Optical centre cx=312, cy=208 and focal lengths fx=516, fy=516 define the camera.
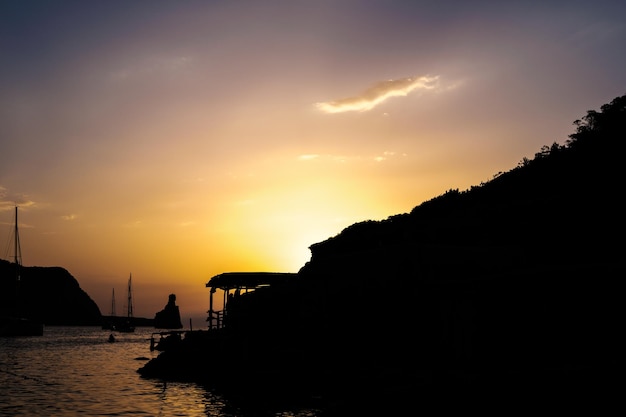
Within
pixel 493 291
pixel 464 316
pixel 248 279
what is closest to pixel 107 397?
pixel 248 279

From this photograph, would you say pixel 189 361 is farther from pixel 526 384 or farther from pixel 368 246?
Answer: pixel 526 384

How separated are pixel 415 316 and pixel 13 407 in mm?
20418

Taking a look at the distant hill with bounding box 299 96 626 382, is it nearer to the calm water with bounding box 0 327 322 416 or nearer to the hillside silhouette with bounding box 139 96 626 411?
the hillside silhouette with bounding box 139 96 626 411

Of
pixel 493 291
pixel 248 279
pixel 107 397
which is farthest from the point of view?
pixel 248 279

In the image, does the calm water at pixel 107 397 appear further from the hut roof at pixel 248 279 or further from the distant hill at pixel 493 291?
the hut roof at pixel 248 279

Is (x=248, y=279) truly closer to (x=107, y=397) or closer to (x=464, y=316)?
(x=107, y=397)

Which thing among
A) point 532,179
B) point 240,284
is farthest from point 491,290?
point 532,179

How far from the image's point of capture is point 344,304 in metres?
26.7

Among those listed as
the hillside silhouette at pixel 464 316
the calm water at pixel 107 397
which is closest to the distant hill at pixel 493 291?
the hillside silhouette at pixel 464 316

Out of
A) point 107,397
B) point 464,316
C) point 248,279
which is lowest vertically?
point 107,397

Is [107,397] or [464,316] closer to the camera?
[464,316]

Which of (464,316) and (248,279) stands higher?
(248,279)

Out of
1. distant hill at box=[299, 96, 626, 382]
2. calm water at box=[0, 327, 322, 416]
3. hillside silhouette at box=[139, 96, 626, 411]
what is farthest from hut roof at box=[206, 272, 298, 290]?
calm water at box=[0, 327, 322, 416]

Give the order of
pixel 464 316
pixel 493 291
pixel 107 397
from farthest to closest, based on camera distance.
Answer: pixel 107 397 < pixel 464 316 < pixel 493 291
